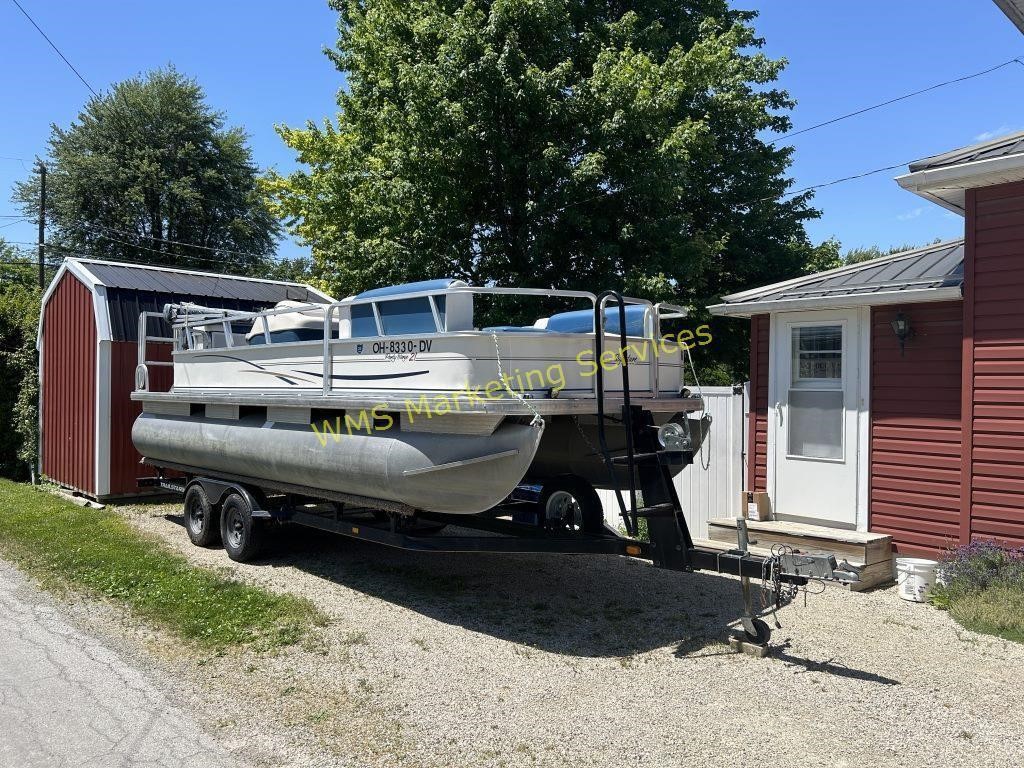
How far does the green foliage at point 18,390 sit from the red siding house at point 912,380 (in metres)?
13.0

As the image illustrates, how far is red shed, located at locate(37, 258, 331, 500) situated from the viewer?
12391mm

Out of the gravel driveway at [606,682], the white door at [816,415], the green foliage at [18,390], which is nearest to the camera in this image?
the gravel driveway at [606,682]

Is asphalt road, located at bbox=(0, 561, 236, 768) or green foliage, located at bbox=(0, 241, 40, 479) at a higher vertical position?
green foliage, located at bbox=(0, 241, 40, 479)

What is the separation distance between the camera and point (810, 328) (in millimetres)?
8969

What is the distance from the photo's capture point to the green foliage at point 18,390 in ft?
49.7

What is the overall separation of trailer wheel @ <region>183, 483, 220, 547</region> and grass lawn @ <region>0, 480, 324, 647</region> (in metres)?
0.45

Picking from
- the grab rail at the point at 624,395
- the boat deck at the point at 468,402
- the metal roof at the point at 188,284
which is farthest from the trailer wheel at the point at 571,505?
the metal roof at the point at 188,284

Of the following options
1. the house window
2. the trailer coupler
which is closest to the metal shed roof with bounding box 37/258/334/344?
the house window

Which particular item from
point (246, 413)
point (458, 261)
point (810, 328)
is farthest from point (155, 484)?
point (810, 328)

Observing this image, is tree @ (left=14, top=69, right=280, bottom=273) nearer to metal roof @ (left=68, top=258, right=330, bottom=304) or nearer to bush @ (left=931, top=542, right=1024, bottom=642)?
metal roof @ (left=68, top=258, right=330, bottom=304)

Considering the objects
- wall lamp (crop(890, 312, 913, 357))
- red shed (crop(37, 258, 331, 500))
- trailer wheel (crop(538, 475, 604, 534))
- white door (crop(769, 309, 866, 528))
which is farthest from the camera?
red shed (crop(37, 258, 331, 500))

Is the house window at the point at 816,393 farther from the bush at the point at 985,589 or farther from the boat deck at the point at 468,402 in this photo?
the boat deck at the point at 468,402

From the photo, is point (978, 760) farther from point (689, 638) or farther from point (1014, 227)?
point (1014, 227)

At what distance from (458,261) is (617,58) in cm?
483
